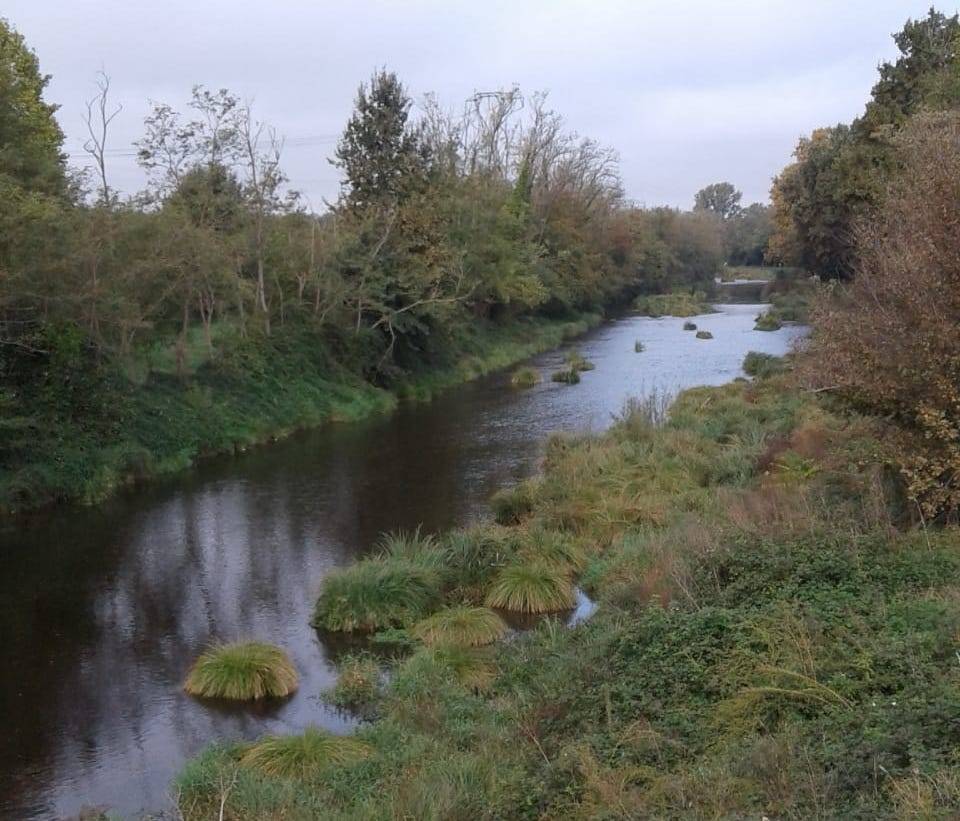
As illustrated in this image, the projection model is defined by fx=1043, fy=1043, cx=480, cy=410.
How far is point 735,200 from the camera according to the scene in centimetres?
19462

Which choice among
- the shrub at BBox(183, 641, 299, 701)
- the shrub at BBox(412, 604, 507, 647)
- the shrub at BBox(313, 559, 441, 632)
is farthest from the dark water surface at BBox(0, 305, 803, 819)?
the shrub at BBox(412, 604, 507, 647)

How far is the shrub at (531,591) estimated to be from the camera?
14422 mm

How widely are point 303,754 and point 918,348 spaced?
7926mm

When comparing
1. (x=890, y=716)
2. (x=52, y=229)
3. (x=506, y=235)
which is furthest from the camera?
(x=506, y=235)

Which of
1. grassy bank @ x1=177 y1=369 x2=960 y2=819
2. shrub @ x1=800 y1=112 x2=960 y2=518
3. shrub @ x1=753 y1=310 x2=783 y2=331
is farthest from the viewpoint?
shrub @ x1=753 y1=310 x2=783 y2=331

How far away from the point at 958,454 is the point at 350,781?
7309 millimetres

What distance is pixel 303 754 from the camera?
9594 millimetres

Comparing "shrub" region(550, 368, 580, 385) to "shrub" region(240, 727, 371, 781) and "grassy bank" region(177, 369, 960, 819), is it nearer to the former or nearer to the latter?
"grassy bank" region(177, 369, 960, 819)

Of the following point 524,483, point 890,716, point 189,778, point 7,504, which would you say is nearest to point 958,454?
point 890,716

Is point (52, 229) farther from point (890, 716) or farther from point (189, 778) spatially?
point (890, 716)

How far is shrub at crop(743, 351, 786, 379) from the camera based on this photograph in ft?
116

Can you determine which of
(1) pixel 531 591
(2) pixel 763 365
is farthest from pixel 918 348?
(2) pixel 763 365

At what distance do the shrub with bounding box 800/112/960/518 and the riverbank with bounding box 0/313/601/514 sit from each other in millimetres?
16369

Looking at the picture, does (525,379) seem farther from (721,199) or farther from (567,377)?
(721,199)
